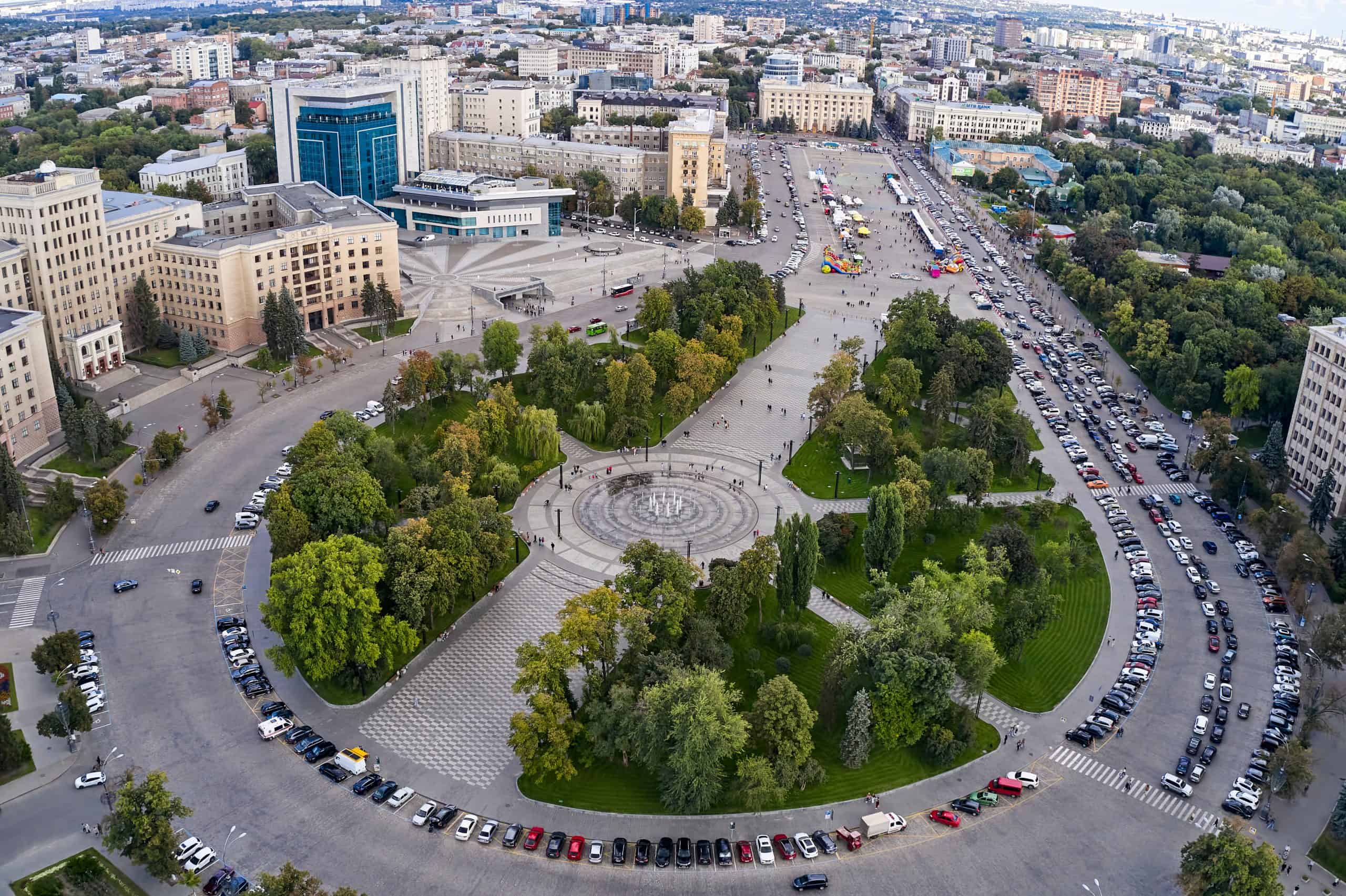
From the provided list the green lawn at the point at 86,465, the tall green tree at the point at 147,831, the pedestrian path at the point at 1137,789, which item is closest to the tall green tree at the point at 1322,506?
the pedestrian path at the point at 1137,789

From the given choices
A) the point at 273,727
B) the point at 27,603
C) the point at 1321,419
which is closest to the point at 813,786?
the point at 273,727

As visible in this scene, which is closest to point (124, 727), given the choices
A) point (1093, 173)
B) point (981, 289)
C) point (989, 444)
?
point (989, 444)

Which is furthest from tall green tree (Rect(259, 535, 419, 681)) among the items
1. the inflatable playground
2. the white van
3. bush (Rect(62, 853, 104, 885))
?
the inflatable playground

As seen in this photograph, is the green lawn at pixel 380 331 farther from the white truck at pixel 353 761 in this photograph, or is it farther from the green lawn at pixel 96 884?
the green lawn at pixel 96 884

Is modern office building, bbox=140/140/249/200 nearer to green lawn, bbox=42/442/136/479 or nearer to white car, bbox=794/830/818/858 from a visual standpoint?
green lawn, bbox=42/442/136/479

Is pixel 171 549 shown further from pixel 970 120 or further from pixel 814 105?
pixel 814 105

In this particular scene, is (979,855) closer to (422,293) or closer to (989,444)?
(989,444)
